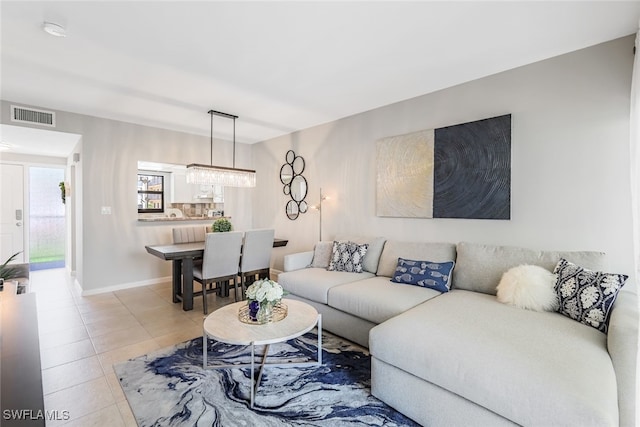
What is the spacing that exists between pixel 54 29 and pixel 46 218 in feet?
19.0

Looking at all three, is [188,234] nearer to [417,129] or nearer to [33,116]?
[33,116]

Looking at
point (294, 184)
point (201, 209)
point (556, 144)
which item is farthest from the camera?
point (201, 209)

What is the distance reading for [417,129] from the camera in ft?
11.1

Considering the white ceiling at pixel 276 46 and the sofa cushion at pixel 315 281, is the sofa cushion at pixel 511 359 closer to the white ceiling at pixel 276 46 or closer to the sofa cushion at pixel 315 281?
the sofa cushion at pixel 315 281

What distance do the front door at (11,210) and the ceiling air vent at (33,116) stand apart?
9.70 ft

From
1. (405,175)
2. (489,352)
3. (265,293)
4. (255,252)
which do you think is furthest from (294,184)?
(489,352)

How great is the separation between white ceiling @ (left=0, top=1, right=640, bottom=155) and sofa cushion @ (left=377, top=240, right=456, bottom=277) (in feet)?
5.51

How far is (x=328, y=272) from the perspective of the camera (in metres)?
3.39

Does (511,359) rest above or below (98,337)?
above

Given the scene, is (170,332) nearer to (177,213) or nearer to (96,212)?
(96,212)

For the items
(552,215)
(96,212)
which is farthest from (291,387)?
(96,212)

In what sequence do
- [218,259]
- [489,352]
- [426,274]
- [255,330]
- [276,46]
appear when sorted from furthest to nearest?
1. [218,259]
2. [426,274]
3. [276,46]
4. [255,330]
5. [489,352]

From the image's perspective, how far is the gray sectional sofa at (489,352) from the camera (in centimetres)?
133

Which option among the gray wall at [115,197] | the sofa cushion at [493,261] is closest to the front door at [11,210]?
the gray wall at [115,197]
